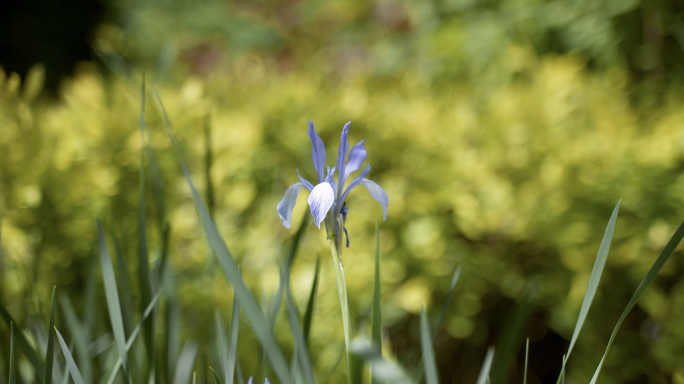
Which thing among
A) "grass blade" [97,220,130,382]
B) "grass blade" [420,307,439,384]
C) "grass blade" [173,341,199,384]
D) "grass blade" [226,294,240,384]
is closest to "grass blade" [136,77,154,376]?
"grass blade" [97,220,130,382]

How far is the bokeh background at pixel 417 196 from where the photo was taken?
1.31 meters

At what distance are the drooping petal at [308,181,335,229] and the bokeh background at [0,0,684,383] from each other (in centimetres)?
60

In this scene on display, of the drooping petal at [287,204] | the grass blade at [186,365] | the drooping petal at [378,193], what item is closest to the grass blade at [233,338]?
the drooping petal at [287,204]

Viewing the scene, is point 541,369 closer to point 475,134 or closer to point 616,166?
point 616,166

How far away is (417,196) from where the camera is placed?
1586 millimetres

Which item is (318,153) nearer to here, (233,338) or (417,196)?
(233,338)

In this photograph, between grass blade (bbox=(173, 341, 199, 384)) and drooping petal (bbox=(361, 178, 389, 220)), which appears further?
grass blade (bbox=(173, 341, 199, 384))

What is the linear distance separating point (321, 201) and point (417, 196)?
1.12 metres

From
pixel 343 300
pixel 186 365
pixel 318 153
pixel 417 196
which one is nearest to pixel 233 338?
pixel 343 300

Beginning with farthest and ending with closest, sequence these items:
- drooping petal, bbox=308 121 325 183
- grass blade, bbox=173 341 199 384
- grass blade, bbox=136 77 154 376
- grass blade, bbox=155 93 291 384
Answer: grass blade, bbox=173 341 199 384 → grass blade, bbox=136 77 154 376 → drooping petal, bbox=308 121 325 183 → grass blade, bbox=155 93 291 384

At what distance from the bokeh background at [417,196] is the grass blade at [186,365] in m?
0.08

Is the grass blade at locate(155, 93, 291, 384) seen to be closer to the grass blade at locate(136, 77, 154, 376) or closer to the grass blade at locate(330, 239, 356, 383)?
the grass blade at locate(330, 239, 356, 383)

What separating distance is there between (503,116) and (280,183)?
36.1 inches

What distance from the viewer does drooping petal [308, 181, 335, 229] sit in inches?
19.7
